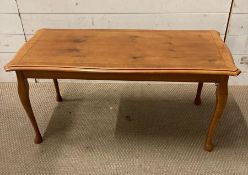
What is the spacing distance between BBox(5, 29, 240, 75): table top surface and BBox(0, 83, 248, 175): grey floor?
50cm

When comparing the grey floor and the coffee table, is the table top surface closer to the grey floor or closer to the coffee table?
the coffee table

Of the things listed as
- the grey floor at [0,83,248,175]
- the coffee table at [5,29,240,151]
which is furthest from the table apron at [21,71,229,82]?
the grey floor at [0,83,248,175]

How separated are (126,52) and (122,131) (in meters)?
0.50

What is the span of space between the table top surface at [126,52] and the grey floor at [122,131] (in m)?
0.50

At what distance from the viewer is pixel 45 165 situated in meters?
1.31

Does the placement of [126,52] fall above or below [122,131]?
above

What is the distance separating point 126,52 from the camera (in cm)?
121

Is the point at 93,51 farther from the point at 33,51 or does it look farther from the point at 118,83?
the point at 118,83

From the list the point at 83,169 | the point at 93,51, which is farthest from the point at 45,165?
the point at 93,51

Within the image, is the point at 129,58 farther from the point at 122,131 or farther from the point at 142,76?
the point at 122,131

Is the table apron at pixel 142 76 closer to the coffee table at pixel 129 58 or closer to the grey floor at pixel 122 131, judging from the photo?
the coffee table at pixel 129 58

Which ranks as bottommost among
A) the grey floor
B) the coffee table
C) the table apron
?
the grey floor

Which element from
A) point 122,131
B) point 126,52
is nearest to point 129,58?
point 126,52

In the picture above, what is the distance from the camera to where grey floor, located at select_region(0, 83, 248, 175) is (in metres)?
1.30
